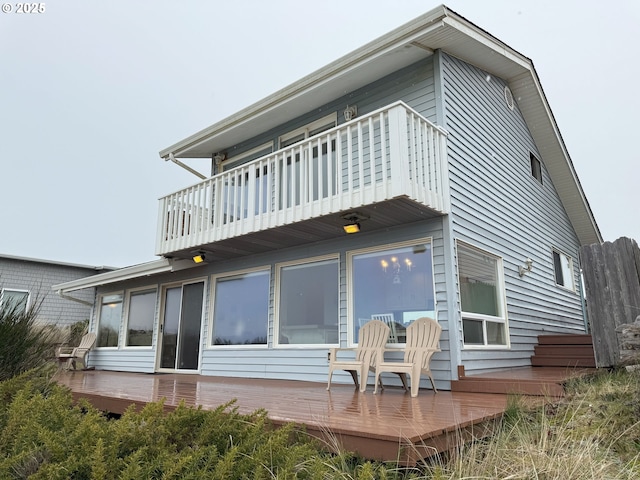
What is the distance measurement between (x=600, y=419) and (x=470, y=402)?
1.18 metres

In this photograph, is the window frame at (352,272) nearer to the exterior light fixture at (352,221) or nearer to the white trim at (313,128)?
the exterior light fixture at (352,221)

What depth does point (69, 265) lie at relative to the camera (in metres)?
17.2

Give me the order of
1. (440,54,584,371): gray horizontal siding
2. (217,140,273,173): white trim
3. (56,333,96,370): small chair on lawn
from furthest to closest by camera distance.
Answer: (56,333,96,370): small chair on lawn → (217,140,273,173): white trim → (440,54,584,371): gray horizontal siding

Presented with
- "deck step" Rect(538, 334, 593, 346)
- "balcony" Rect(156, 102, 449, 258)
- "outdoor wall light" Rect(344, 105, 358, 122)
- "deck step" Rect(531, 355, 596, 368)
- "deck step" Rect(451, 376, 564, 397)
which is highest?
"outdoor wall light" Rect(344, 105, 358, 122)

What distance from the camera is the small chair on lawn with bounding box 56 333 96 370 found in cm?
1102

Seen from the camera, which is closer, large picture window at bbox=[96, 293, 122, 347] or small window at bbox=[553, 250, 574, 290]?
small window at bbox=[553, 250, 574, 290]

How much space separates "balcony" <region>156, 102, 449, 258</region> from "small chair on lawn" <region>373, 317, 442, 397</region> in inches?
57.3

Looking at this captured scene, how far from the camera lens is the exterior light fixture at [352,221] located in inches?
235

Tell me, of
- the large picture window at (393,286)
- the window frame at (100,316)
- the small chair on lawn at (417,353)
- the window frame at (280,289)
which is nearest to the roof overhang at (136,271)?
the window frame at (100,316)

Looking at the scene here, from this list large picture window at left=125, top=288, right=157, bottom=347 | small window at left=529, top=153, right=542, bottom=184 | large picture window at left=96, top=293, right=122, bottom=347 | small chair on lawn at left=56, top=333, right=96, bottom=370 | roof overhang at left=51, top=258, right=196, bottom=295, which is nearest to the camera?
roof overhang at left=51, top=258, right=196, bottom=295

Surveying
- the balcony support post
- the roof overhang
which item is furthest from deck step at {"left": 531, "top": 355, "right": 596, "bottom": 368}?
the roof overhang

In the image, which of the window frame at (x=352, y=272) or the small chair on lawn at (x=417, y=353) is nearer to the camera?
the small chair on lawn at (x=417, y=353)

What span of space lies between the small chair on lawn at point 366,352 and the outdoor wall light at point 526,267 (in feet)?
11.2

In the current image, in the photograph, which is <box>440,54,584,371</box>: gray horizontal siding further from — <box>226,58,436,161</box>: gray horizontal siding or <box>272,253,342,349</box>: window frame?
<box>272,253,342,349</box>: window frame
